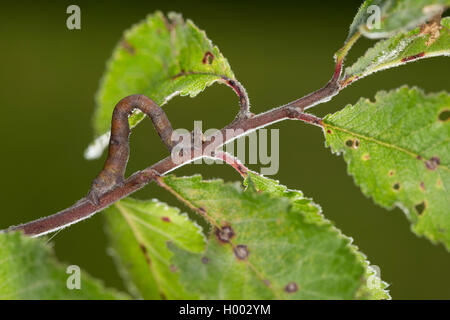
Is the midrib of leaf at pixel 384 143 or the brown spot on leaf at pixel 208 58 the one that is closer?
the midrib of leaf at pixel 384 143

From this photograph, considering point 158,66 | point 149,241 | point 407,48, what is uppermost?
point 158,66

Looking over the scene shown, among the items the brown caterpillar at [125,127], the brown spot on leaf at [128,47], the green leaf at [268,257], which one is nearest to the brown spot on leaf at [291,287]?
the green leaf at [268,257]

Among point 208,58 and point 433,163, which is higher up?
point 208,58

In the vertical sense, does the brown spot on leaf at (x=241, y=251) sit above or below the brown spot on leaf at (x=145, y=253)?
below

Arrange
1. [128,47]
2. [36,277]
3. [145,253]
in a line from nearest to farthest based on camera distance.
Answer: [36,277] < [145,253] < [128,47]

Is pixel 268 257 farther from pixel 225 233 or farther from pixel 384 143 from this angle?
pixel 384 143

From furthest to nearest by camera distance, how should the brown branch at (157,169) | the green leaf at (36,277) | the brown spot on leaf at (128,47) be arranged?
1. the brown spot on leaf at (128,47)
2. the brown branch at (157,169)
3. the green leaf at (36,277)

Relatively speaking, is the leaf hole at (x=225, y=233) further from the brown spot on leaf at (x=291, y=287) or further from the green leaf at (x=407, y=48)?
the green leaf at (x=407, y=48)

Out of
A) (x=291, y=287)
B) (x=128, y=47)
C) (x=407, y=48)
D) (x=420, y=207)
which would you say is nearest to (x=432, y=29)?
(x=407, y=48)
